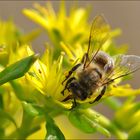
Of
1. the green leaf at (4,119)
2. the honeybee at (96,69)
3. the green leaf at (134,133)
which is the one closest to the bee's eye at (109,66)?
the honeybee at (96,69)

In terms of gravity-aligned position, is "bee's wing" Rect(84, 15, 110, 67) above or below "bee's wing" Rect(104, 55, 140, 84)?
above

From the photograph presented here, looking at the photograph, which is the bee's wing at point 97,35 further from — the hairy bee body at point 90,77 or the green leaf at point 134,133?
the green leaf at point 134,133

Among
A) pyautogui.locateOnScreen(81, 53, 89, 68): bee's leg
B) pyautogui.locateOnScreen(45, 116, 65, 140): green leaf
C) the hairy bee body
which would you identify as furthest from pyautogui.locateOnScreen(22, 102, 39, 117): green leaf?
pyautogui.locateOnScreen(81, 53, 89, 68): bee's leg

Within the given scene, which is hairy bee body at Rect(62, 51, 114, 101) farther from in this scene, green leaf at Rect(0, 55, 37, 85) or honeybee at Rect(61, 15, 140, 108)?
green leaf at Rect(0, 55, 37, 85)

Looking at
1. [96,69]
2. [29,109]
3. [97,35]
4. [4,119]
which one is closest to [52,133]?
[29,109]

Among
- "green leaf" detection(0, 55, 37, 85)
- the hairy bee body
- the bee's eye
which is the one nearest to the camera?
"green leaf" detection(0, 55, 37, 85)

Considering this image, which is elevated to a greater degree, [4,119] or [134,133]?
[4,119]

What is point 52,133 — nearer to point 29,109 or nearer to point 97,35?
point 29,109
